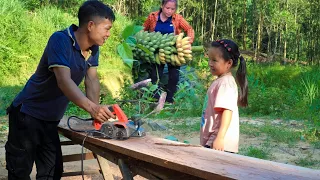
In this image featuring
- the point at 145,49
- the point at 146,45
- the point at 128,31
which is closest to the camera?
the point at 145,49

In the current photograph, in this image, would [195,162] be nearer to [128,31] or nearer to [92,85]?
[92,85]

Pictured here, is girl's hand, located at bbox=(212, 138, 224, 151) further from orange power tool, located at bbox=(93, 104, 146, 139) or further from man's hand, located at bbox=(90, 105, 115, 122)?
man's hand, located at bbox=(90, 105, 115, 122)

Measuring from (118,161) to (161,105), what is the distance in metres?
4.98

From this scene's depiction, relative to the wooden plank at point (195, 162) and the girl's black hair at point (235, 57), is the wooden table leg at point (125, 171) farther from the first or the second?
the girl's black hair at point (235, 57)

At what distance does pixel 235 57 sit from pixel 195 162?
1.22 m

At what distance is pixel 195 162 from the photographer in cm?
213

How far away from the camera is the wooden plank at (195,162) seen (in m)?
1.92

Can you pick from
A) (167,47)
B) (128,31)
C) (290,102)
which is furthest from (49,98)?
(290,102)

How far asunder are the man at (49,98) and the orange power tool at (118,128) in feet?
0.27

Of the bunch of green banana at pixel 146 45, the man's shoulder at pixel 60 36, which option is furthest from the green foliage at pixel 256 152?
the bunch of green banana at pixel 146 45

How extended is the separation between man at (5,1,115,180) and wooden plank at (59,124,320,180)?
Answer: 1.15ft

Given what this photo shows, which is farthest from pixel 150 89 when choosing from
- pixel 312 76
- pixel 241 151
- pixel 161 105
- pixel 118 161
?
pixel 118 161

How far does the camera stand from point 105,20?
3.08 m

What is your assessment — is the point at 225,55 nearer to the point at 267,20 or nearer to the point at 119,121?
the point at 119,121
